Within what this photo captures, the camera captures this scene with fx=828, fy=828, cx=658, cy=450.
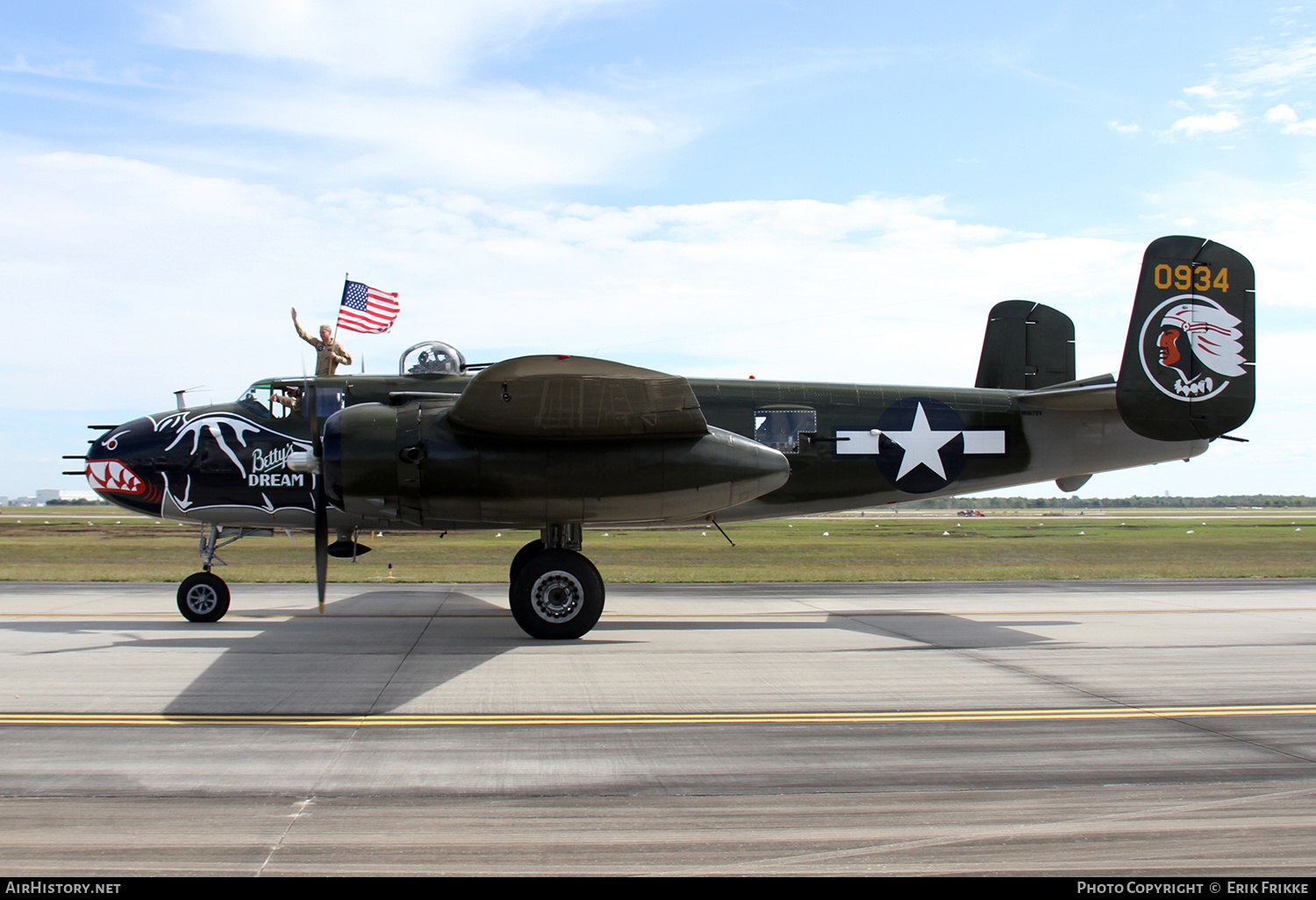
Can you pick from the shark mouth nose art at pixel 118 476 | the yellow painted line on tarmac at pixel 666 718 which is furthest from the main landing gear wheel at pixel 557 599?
the shark mouth nose art at pixel 118 476

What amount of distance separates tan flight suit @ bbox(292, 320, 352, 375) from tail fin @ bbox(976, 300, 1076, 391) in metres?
12.1

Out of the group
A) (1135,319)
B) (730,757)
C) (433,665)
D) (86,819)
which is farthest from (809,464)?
(86,819)

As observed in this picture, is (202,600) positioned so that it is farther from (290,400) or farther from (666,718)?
(666,718)

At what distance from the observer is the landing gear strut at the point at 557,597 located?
37.0 feet

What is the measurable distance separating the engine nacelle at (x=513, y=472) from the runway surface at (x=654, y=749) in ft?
6.13

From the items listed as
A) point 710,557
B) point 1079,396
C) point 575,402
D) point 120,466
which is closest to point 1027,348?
point 1079,396

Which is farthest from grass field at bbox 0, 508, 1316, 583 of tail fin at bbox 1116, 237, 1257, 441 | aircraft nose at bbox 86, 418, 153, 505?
tail fin at bbox 1116, 237, 1257, 441

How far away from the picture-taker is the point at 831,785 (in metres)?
5.78

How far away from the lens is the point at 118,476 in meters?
13.1

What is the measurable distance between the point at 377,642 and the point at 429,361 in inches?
178

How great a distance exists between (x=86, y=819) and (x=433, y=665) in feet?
16.0

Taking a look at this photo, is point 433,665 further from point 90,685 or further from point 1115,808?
point 1115,808

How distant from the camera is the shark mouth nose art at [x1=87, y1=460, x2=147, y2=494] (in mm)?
13047

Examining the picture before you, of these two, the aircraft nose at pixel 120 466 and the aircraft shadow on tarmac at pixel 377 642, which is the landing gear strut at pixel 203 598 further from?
the aircraft nose at pixel 120 466
